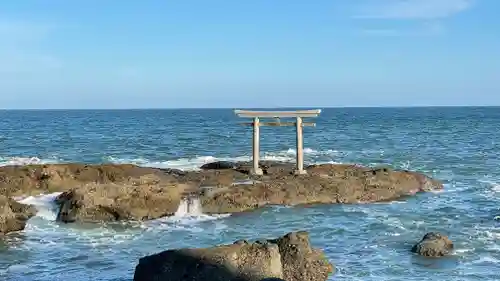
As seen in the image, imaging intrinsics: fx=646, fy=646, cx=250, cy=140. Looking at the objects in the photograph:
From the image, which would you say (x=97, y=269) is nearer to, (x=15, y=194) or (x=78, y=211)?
(x=78, y=211)

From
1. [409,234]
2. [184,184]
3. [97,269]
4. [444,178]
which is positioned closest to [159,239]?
[97,269]

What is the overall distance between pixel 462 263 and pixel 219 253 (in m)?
6.17

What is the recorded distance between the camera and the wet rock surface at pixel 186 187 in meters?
20.0

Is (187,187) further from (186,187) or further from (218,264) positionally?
(218,264)

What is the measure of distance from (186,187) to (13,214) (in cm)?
577

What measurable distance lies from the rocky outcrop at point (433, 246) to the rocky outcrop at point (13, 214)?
1115 cm

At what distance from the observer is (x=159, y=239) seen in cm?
1744

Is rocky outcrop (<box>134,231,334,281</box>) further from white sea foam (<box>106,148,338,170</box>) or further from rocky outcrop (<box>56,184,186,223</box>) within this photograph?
white sea foam (<box>106,148,338,170</box>)

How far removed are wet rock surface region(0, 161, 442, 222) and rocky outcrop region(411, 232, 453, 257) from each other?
7.09 m

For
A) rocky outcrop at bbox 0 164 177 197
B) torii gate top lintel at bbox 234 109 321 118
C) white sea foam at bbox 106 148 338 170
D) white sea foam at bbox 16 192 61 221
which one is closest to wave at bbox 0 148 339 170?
white sea foam at bbox 106 148 338 170

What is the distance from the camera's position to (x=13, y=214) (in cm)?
1906

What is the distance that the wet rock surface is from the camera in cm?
2005

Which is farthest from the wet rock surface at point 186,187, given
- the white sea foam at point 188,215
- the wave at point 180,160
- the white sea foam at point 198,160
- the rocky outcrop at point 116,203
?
the wave at point 180,160

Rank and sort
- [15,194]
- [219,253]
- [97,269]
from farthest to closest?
[15,194]
[97,269]
[219,253]
